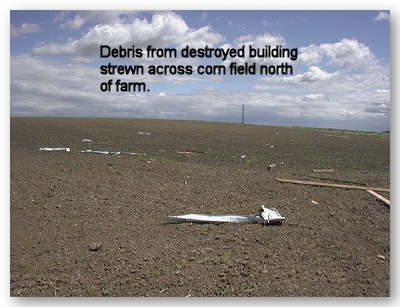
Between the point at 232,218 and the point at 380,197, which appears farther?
the point at 380,197

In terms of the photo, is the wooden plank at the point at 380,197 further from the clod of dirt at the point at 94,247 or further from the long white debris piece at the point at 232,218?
the clod of dirt at the point at 94,247

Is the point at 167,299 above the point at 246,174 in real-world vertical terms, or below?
below

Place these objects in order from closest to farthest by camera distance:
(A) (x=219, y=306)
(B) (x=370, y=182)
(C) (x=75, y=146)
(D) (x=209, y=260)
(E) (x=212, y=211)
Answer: (A) (x=219, y=306) < (D) (x=209, y=260) < (E) (x=212, y=211) < (B) (x=370, y=182) < (C) (x=75, y=146)

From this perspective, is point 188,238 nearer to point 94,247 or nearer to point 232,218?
point 232,218

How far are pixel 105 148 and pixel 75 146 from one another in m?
0.86

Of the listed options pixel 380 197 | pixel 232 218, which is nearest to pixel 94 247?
pixel 232 218

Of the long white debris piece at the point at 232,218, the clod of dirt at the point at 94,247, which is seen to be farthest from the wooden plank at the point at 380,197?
the clod of dirt at the point at 94,247

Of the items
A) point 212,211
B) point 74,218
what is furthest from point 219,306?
point 74,218

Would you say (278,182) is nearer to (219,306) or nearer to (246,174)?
(246,174)

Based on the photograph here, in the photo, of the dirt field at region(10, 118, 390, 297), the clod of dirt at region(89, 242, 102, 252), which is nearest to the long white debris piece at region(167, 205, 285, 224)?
the dirt field at region(10, 118, 390, 297)

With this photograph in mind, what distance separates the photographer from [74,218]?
5.09 meters

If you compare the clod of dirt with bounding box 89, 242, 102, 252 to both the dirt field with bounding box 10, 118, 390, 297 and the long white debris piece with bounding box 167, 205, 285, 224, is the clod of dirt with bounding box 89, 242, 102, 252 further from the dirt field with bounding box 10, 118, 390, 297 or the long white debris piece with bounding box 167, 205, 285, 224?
the long white debris piece with bounding box 167, 205, 285, 224

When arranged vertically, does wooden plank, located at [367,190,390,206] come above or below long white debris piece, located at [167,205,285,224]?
above

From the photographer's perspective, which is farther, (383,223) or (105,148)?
(105,148)
